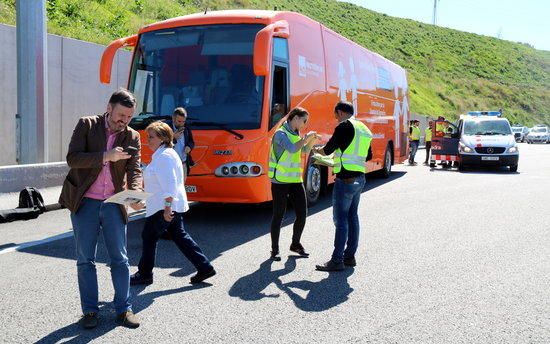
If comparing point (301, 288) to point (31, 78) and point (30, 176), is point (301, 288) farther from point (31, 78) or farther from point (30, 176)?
point (31, 78)

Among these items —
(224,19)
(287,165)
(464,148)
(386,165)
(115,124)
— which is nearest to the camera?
(115,124)

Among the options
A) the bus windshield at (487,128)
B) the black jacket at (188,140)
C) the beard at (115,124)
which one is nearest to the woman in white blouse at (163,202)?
the beard at (115,124)

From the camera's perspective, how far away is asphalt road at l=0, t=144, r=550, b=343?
428cm

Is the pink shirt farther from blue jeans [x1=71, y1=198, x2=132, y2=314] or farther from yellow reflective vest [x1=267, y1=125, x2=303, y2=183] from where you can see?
yellow reflective vest [x1=267, y1=125, x2=303, y2=183]

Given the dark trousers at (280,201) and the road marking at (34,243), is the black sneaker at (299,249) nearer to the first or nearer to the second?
the dark trousers at (280,201)

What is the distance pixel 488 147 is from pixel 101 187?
16.7 meters

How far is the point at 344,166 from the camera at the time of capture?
611 centimetres

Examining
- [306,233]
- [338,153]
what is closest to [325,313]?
[338,153]

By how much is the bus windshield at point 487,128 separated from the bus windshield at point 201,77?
1322 centimetres

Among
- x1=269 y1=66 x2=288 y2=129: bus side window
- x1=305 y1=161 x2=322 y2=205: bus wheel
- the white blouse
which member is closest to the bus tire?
x1=305 y1=161 x2=322 y2=205: bus wheel

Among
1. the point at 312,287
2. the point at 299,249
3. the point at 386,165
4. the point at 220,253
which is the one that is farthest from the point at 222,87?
the point at 386,165

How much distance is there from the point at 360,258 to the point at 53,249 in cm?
359

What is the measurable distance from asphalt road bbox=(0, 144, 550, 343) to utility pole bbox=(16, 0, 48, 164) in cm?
202

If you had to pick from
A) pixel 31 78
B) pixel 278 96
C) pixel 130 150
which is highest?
pixel 31 78
